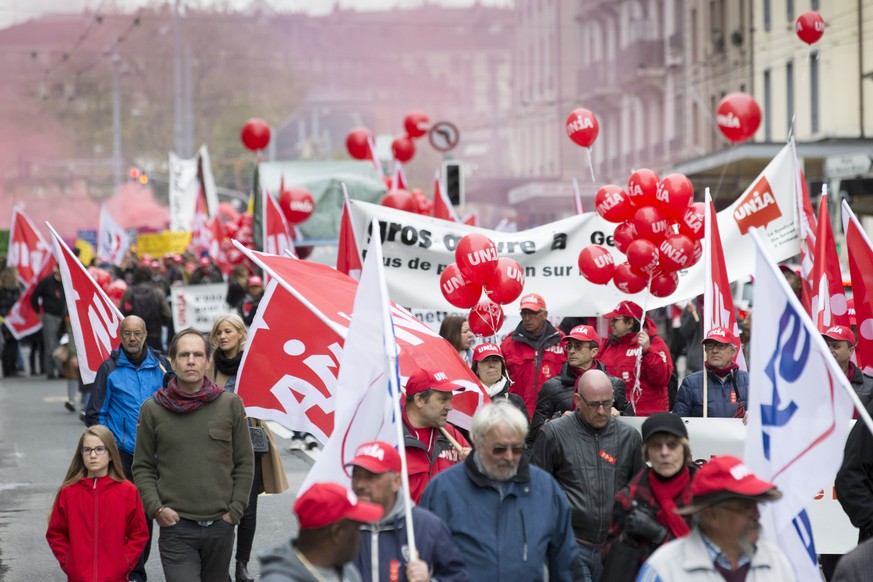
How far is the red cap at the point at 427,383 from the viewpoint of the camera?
6.66 metres

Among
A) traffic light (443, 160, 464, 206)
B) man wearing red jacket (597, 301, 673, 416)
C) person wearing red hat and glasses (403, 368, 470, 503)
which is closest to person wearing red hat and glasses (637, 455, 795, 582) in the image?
person wearing red hat and glasses (403, 368, 470, 503)

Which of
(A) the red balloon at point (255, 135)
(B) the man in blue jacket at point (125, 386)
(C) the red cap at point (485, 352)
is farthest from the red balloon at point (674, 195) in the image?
(A) the red balloon at point (255, 135)

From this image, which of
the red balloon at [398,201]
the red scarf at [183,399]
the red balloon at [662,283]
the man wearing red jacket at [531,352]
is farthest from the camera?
the red balloon at [398,201]

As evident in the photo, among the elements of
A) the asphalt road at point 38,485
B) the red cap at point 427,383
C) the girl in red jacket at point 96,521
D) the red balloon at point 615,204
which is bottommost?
the asphalt road at point 38,485

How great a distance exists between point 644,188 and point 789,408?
5419 mm

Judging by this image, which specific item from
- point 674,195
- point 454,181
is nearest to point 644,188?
point 674,195

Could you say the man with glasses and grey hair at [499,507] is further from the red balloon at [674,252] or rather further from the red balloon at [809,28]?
the red balloon at [809,28]

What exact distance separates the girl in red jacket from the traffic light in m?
13.4

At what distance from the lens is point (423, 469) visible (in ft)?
21.4

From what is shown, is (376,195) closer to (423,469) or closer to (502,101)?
(423,469)

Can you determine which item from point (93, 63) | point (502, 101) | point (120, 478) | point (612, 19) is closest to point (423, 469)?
point (120, 478)

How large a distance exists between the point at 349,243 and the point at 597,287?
2.07 meters

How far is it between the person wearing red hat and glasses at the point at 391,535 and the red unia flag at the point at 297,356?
Result: 2448 millimetres

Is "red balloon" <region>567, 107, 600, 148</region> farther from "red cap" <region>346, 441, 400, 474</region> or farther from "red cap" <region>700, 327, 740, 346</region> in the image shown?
"red cap" <region>346, 441, 400, 474</region>
